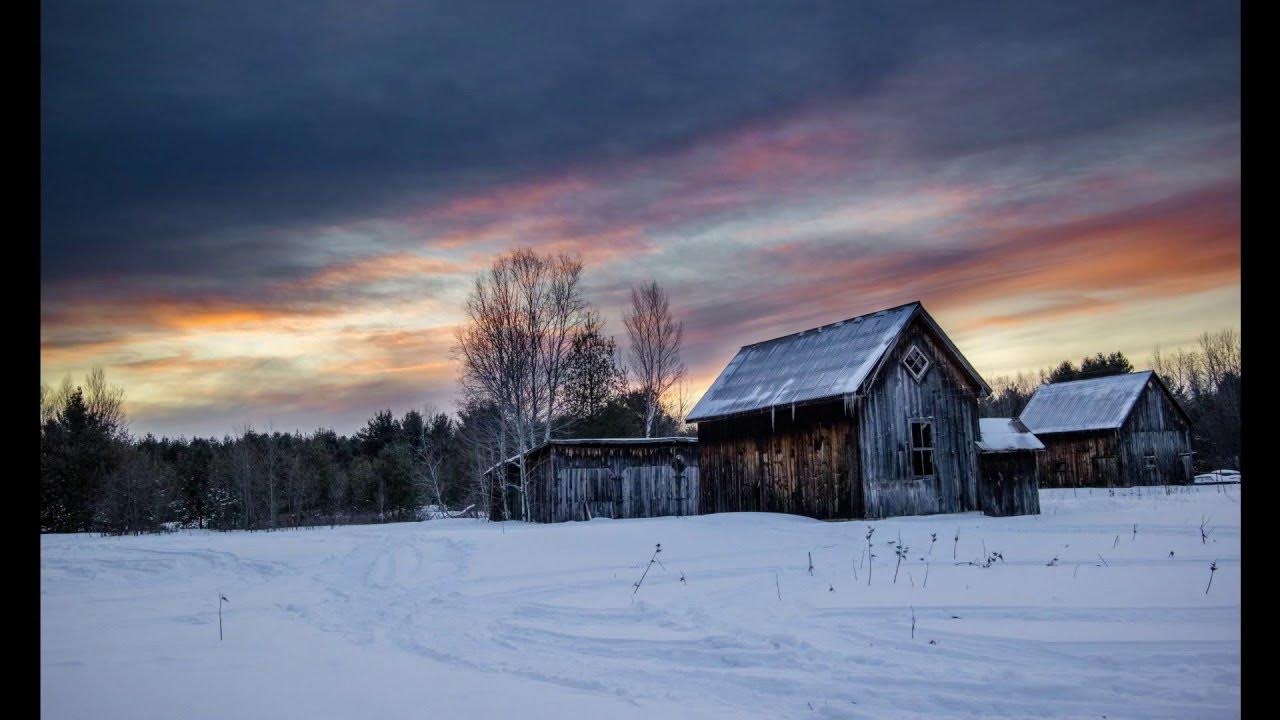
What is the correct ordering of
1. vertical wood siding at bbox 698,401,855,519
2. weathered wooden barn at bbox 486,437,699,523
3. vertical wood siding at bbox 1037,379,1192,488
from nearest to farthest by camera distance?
vertical wood siding at bbox 698,401,855,519, weathered wooden barn at bbox 486,437,699,523, vertical wood siding at bbox 1037,379,1192,488

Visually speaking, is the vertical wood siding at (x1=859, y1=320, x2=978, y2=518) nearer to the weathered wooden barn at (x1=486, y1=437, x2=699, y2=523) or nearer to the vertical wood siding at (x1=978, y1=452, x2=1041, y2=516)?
the vertical wood siding at (x1=978, y1=452, x2=1041, y2=516)

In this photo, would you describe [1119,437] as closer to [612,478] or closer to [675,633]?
[612,478]

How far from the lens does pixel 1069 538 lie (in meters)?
18.2

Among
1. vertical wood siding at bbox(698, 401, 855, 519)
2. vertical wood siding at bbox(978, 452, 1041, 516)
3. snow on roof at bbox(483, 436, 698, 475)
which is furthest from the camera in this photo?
snow on roof at bbox(483, 436, 698, 475)

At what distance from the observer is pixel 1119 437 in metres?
43.3

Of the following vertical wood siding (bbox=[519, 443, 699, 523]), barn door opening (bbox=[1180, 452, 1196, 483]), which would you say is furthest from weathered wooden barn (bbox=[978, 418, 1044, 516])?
barn door opening (bbox=[1180, 452, 1196, 483])

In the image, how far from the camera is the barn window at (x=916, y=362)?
26578 mm

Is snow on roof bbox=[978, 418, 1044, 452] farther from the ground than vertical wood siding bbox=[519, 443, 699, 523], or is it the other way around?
snow on roof bbox=[978, 418, 1044, 452]

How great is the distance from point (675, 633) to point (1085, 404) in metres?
42.8

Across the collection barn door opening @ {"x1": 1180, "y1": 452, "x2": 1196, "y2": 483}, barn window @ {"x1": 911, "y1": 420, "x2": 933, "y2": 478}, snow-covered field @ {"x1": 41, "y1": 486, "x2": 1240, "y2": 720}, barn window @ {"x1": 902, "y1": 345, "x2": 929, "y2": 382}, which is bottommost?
barn door opening @ {"x1": 1180, "y1": 452, "x2": 1196, "y2": 483}

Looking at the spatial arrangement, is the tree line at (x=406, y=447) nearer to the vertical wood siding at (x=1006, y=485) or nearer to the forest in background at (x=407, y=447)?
the forest in background at (x=407, y=447)

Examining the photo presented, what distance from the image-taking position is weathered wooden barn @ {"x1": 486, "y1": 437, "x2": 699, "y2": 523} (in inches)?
1155

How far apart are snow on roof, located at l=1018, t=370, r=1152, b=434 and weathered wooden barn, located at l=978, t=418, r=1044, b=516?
63.6ft
